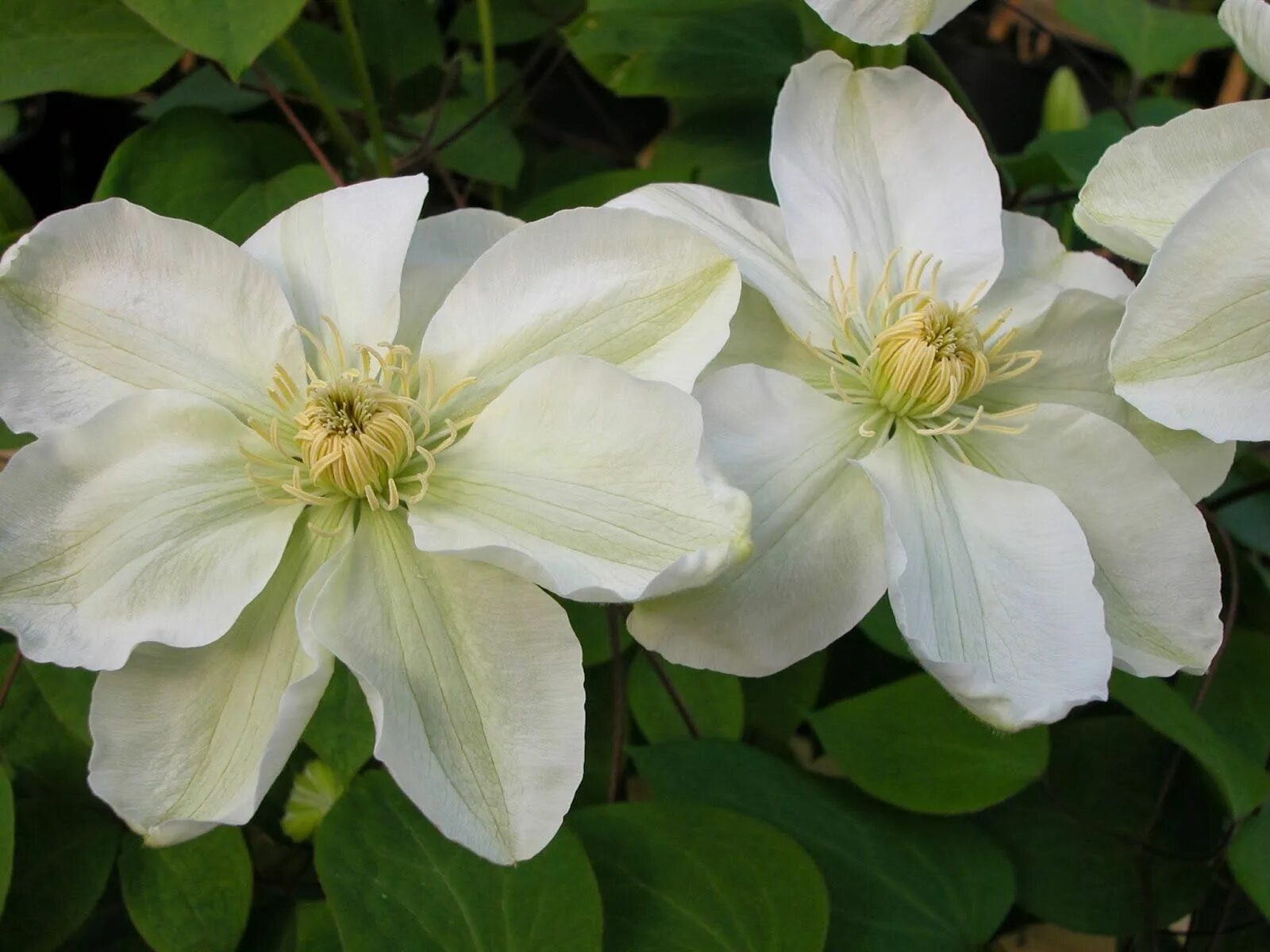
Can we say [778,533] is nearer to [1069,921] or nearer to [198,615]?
[198,615]

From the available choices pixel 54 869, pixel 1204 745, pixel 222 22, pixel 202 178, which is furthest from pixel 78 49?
pixel 1204 745

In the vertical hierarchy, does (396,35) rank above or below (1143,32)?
above

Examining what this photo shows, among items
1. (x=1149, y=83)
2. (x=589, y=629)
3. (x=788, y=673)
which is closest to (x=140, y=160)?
(x=589, y=629)

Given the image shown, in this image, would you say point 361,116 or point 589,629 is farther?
point 361,116

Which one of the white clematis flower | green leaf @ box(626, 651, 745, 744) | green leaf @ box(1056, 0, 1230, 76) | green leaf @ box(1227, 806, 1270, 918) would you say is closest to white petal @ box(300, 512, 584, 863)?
the white clematis flower

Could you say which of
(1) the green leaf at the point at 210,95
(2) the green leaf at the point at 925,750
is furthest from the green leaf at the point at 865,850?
(1) the green leaf at the point at 210,95

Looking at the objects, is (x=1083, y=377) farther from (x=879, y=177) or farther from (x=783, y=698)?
(x=783, y=698)
